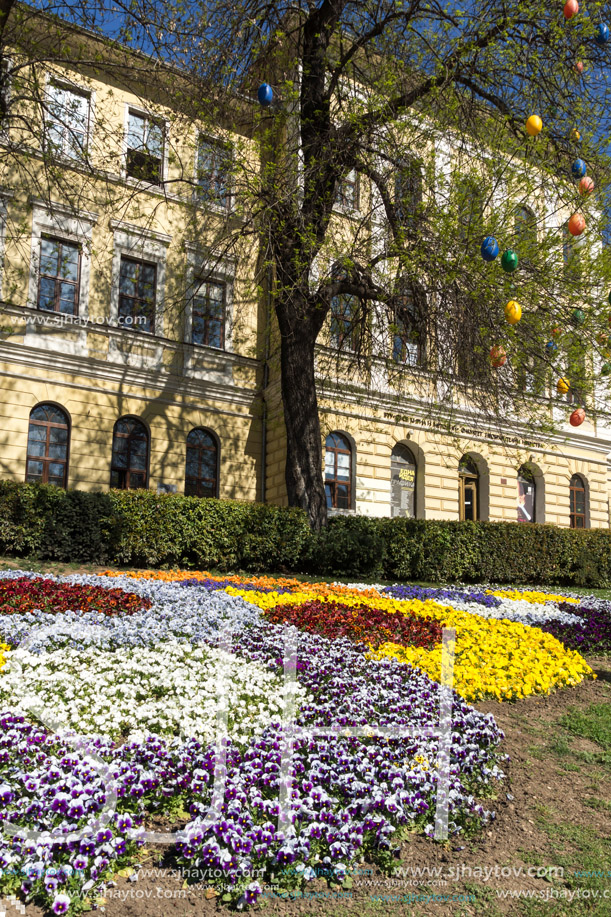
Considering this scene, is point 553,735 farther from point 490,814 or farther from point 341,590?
point 341,590

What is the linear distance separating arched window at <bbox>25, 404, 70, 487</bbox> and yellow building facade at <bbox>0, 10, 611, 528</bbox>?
32 millimetres

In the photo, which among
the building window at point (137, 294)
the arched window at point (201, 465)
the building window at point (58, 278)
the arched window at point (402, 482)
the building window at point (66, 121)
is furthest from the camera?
the arched window at point (402, 482)

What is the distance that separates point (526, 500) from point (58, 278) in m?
16.8

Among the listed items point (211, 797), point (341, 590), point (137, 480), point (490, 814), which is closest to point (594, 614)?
point (341, 590)

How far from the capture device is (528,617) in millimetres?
8648

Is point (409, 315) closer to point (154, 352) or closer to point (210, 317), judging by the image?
point (154, 352)

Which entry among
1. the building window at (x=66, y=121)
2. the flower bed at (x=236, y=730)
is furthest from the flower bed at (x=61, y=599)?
the building window at (x=66, y=121)

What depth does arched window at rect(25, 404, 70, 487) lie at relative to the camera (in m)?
15.8

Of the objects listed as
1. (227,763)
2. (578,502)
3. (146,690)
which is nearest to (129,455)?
(146,690)

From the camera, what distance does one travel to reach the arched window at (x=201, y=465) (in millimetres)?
18375

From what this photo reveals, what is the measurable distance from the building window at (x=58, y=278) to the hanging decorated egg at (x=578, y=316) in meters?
11.1

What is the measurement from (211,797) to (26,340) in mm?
14427

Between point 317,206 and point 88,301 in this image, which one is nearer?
point 317,206

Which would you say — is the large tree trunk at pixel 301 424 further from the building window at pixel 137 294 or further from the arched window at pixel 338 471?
the arched window at pixel 338 471
